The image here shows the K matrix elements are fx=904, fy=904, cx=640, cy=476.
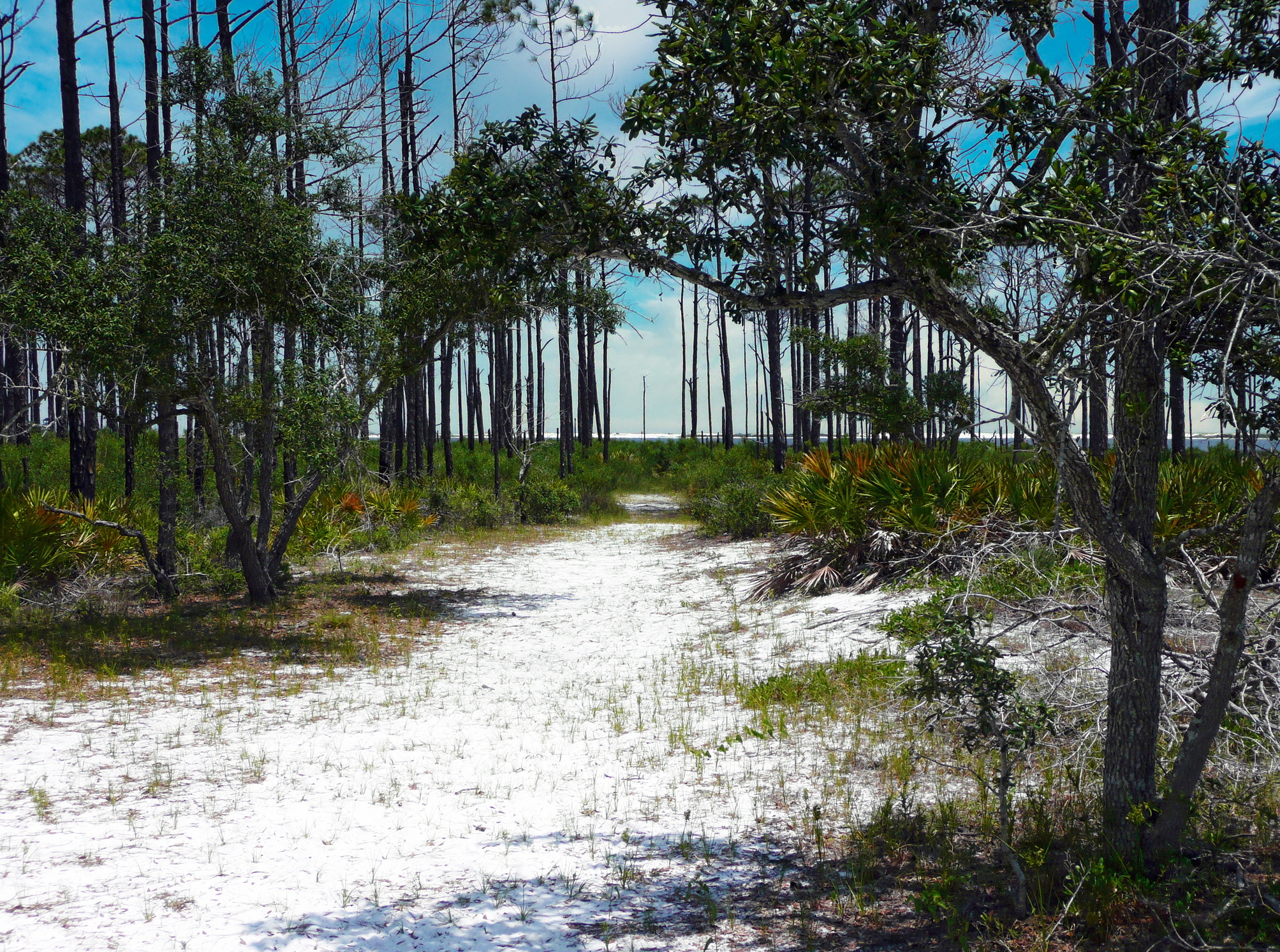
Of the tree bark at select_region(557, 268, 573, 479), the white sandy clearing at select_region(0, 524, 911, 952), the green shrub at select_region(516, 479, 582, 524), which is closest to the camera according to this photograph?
the white sandy clearing at select_region(0, 524, 911, 952)

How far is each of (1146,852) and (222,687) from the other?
24.4 ft

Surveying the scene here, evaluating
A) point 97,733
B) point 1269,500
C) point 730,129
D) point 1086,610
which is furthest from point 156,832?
point 1086,610

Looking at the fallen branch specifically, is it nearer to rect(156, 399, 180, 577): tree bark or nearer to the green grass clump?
rect(156, 399, 180, 577): tree bark

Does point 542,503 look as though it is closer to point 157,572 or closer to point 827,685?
point 157,572

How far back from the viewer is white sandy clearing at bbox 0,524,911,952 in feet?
13.2

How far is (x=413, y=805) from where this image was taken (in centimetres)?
543

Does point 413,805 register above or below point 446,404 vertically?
below

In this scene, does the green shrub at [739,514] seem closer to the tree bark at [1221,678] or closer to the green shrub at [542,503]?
the green shrub at [542,503]

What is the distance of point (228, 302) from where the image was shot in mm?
11008

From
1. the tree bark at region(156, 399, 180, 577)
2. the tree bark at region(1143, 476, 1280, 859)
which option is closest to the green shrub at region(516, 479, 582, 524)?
the tree bark at region(156, 399, 180, 577)

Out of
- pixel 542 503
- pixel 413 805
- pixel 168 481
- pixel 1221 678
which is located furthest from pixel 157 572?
pixel 1221 678

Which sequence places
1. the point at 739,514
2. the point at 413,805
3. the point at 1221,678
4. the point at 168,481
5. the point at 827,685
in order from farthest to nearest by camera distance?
the point at 739,514
the point at 168,481
the point at 827,685
the point at 413,805
the point at 1221,678

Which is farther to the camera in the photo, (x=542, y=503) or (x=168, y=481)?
(x=542, y=503)

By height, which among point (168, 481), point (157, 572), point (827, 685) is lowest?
point (827, 685)
